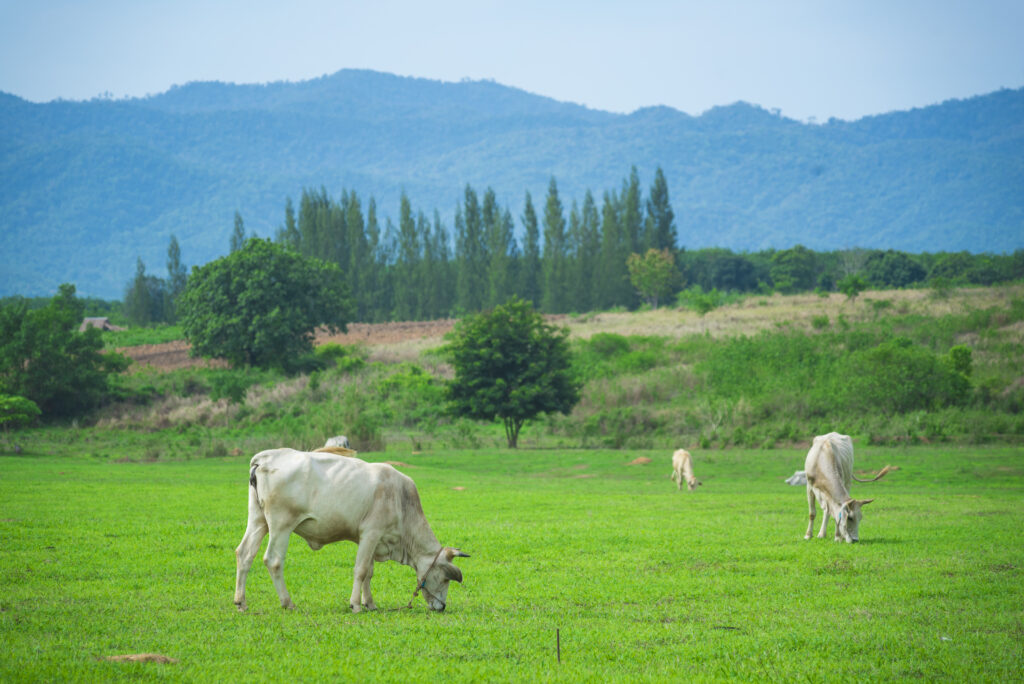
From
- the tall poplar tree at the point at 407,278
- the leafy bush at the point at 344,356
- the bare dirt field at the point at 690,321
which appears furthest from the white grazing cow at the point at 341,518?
the tall poplar tree at the point at 407,278

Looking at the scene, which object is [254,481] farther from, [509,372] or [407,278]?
[407,278]

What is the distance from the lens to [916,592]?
12.5 metres

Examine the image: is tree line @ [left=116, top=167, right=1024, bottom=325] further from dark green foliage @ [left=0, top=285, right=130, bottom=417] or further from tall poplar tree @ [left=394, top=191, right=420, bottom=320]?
dark green foliage @ [left=0, top=285, right=130, bottom=417]

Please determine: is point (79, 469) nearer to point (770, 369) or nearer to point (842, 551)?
point (842, 551)

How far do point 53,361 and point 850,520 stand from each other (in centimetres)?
5090

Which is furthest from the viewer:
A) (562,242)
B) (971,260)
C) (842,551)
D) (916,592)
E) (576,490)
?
(562,242)

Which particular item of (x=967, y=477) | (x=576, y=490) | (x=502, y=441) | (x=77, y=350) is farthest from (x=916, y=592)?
(x=77, y=350)

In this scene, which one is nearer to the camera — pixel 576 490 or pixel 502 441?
pixel 576 490

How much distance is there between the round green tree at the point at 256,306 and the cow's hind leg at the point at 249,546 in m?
55.2

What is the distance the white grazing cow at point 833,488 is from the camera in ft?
56.6

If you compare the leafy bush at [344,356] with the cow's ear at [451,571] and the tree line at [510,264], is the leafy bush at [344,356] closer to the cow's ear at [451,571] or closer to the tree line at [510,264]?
the tree line at [510,264]

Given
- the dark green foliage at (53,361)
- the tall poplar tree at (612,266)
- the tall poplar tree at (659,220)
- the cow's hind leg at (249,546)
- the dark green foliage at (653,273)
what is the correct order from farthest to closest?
the tall poplar tree at (659,220) < the tall poplar tree at (612,266) < the dark green foliage at (653,273) < the dark green foliage at (53,361) < the cow's hind leg at (249,546)

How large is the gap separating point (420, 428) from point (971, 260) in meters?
77.3

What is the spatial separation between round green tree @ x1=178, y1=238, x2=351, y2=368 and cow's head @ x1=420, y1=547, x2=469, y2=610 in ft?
183
